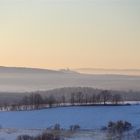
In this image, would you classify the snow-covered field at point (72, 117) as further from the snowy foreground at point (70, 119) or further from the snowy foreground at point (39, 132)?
the snowy foreground at point (39, 132)

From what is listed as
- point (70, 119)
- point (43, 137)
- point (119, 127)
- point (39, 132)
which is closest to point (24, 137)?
point (43, 137)

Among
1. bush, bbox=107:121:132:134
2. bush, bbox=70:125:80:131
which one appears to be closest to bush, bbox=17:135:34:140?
bush, bbox=70:125:80:131

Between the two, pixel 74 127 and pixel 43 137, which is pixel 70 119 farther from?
pixel 43 137

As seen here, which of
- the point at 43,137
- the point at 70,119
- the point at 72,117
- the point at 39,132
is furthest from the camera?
the point at 72,117

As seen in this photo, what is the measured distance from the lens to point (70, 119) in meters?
39.8

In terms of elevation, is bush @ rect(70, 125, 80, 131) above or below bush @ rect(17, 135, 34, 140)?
above

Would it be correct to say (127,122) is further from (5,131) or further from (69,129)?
(5,131)

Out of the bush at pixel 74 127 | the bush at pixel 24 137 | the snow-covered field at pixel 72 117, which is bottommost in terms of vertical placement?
the bush at pixel 24 137

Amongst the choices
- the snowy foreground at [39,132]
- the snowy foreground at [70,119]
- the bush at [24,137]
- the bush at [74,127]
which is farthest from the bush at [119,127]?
the bush at [24,137]

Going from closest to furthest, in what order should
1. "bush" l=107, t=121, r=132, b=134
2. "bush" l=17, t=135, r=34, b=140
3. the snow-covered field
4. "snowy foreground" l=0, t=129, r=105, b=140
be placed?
"bush" l=17, t=135, r=34, b=140
"snowy foreground" l=0, t=129, r=105, b=140
"bush" l=107, t=121, r=132, b=134
the snow-covered field

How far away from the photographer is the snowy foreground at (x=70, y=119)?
3550 cm

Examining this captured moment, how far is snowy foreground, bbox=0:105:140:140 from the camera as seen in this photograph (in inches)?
1398

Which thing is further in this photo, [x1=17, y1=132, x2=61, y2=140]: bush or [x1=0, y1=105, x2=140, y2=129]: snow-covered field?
[x1=0, y1=105, x2=140, y2=129]: snow-covered field

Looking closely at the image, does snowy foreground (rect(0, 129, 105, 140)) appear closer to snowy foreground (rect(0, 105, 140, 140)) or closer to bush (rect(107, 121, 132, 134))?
snowy foreground (rect(0, 105, 140, 140))
